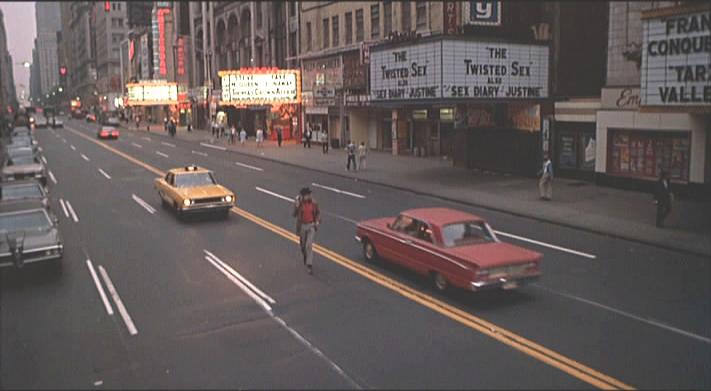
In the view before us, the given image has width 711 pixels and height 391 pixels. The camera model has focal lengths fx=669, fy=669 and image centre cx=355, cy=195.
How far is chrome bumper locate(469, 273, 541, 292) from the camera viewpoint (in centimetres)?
1171

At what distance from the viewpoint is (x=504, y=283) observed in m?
11.9

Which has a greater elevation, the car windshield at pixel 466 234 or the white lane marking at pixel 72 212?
the car windshield at pixel 466 234

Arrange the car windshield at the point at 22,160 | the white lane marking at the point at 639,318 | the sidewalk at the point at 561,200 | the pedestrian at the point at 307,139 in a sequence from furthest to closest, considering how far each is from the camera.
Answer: the pedestrian at the point at 307,139 → the car windshield at the point at 22,160 → the sidewalk at the point at 561,200 → the white lane marking at the point at 639,318

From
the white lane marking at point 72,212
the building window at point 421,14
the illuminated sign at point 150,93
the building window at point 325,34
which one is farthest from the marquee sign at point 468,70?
the illuminated sign at point 150,93

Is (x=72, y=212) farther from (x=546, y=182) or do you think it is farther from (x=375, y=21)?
(x=375, y=21)

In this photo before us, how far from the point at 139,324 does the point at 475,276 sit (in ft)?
19.3

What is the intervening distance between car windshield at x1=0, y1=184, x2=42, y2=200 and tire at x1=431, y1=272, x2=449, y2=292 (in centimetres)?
1405

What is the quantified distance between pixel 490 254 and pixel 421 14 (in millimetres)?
31303

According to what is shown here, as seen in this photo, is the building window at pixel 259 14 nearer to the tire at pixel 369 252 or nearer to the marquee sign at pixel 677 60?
the marquee sign at pixel 677 60

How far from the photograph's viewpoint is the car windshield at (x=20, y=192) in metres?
20.8

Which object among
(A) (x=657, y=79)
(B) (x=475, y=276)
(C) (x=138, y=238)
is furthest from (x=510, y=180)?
(B) (x=475, y=276)

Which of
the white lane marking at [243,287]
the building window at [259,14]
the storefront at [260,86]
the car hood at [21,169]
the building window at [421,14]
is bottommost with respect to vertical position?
the white lane marking at [243,287]

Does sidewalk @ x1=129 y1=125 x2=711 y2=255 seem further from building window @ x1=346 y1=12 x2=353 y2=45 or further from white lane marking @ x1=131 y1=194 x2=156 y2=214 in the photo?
building window @ x1=346 y1=12 x2=353 y2=45

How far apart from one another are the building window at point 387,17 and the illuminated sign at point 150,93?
134 feet
